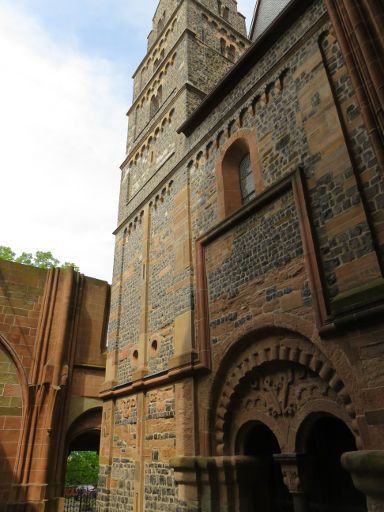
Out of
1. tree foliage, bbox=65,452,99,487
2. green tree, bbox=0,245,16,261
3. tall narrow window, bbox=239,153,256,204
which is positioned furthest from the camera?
tree foliage, bbox=65,452,99,487

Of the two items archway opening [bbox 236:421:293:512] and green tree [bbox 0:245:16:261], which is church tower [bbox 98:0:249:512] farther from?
green tree [bbox 0:245:16:261]

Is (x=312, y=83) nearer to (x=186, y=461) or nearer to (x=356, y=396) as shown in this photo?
(x=356, y=396)

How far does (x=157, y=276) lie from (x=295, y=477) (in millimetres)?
6227

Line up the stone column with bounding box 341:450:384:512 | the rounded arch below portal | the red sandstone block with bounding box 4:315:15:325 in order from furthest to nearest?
the red sandstone block with bounding box 4:315:15:325
the rounded arch below portal
the stone column with bounding box 341:450:384:512

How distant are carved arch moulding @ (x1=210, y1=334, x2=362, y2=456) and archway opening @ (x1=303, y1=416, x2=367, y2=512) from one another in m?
1.13

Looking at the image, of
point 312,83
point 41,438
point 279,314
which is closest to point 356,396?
point 279,314

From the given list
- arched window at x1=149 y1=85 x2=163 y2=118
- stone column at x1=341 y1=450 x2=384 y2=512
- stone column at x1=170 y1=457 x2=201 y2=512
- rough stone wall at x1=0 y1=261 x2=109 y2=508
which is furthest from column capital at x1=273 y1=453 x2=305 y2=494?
arched window at x1=149 y1=85 x2=163 y2=118

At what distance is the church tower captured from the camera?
26.5 ft

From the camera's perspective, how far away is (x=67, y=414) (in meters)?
12.2

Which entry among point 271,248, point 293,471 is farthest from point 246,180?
point 293,471

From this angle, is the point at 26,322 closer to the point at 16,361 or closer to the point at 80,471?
the point at 16,361

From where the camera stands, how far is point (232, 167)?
28.7 feet

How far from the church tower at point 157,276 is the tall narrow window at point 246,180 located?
1637 millimetres

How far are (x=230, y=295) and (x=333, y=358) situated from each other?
2658 mm
